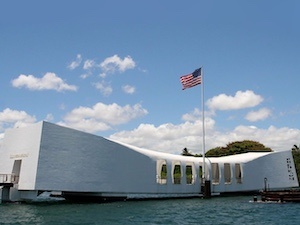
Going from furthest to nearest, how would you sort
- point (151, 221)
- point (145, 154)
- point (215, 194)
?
point (215, 194) < point (145, 154) < point (151, 221)

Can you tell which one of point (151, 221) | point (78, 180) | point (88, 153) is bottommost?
point (151, 221)

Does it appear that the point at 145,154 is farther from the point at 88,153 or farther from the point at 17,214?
the point at 17,214

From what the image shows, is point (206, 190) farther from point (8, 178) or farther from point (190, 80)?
point (8, 178)

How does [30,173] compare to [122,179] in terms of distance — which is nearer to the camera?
[30,173]

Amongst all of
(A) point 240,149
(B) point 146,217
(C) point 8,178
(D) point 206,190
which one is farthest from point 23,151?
(A) point 240,149

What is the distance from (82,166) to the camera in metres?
30.7

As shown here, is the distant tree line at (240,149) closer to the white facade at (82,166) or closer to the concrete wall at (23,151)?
the white facade at (82,166)

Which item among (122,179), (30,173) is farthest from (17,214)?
(122,179)

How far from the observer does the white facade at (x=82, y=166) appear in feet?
95.7

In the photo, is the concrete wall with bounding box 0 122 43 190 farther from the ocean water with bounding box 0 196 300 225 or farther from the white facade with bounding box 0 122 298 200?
the ocean water with bounding box 0 196 300 225

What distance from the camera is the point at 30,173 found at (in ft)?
95.2

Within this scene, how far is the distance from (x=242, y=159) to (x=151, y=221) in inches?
1053

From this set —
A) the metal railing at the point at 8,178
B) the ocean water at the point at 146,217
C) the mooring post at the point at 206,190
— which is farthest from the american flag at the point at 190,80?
the metal railing at the point at 8,178

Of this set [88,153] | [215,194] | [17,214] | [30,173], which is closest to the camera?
[17,214]
